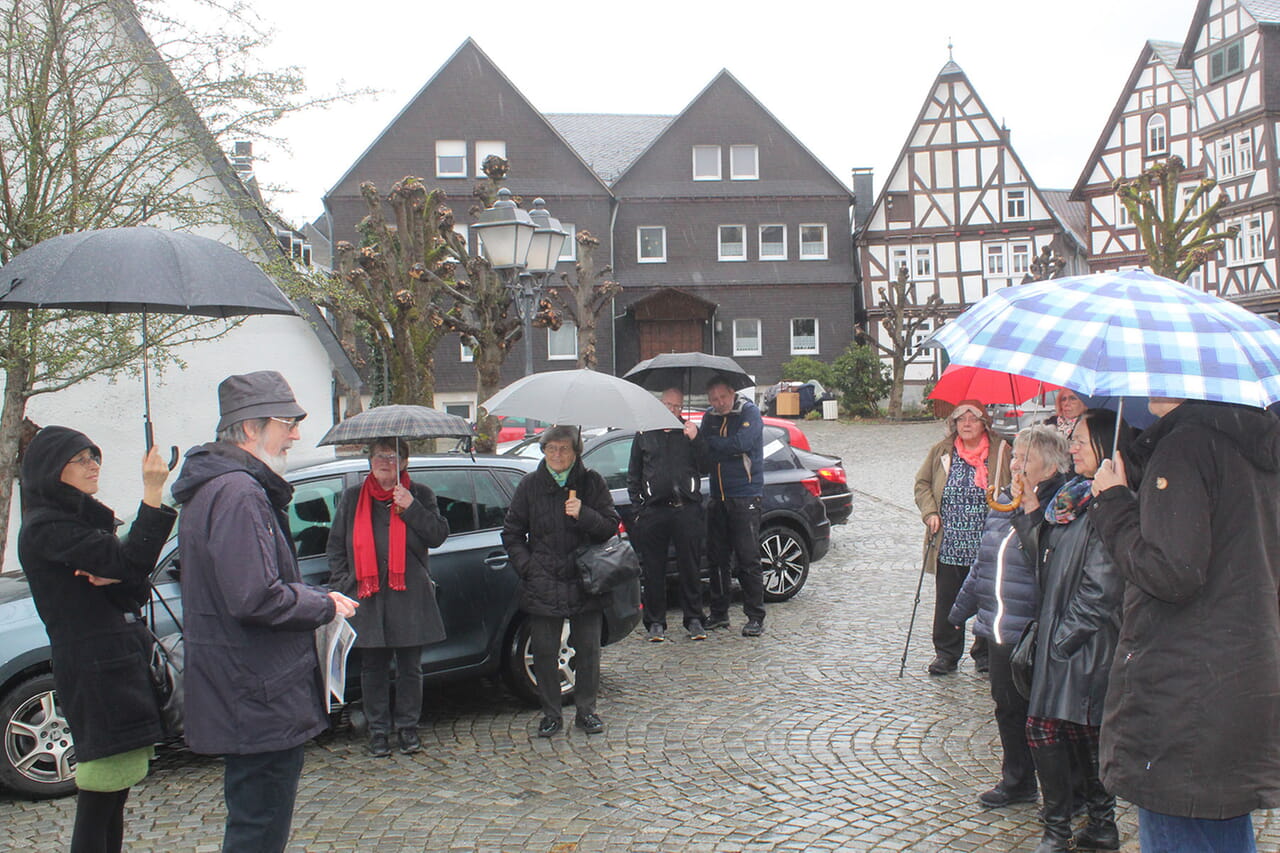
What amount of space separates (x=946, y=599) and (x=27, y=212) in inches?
266

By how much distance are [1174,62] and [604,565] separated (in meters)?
39.9

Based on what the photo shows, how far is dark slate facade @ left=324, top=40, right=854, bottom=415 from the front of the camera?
121ft

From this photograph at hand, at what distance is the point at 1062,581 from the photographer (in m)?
4.13

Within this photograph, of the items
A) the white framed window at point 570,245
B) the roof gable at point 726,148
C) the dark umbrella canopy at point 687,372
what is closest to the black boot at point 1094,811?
the dark umbrella canopy at point 687,372

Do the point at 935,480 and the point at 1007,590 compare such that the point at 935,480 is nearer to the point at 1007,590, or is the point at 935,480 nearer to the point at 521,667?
the point at 1007,590

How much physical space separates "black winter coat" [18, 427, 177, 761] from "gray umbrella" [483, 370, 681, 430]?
2640 millimetres

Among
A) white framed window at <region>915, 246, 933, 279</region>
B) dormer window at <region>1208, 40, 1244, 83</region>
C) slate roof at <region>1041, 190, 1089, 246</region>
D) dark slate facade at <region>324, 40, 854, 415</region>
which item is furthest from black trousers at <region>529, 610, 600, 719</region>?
slate roof at <region>1041, 190, 1089, 246</region>

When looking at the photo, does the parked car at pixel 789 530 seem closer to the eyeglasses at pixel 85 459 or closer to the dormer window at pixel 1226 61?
the eyeglasses at pixel 85 459

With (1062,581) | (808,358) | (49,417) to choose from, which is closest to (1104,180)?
(808,358)

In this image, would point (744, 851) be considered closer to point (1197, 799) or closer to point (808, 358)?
point (1197, 799)

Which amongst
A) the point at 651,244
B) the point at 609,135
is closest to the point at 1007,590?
the point at 651,244

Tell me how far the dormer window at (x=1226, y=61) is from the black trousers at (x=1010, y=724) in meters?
36.1

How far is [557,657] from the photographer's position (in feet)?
20.1

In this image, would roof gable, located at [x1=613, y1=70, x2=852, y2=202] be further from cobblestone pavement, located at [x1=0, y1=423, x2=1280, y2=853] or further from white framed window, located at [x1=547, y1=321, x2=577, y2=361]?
cobblestone pavement, located at [x1=0, y1=423, x2=1280, y2=853]
